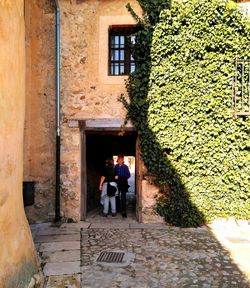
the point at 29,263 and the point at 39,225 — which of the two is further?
the point at 39,225

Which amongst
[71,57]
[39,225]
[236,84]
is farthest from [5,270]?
[236,84]

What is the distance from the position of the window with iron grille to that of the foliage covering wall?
442 mm

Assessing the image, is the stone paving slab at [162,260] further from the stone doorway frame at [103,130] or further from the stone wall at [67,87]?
the stone wall at [67,87]

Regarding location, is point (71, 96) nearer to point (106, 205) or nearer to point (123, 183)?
point (123, 183)

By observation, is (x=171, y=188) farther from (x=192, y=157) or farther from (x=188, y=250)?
(x=188, y=250)

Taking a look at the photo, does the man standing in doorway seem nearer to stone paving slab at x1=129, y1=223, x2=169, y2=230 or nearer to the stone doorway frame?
the stone doorway frame

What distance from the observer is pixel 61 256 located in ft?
15.5

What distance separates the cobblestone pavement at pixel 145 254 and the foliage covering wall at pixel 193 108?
618 mm

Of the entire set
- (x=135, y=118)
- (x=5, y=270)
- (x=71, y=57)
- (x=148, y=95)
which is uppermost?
(x=71, y=57)

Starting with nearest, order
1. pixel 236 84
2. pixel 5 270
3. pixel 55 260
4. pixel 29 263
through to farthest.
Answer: pixel 5 270, pixel 29 263, pixel 55 260, pixel 236 84

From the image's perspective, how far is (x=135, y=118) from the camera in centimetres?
670

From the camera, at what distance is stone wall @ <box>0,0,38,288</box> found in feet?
11.0

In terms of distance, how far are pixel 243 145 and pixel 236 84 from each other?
1.30 meters

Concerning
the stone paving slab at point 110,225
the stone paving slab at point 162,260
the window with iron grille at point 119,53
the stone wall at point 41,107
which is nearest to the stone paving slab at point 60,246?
the stone paving slab at point 162,260
